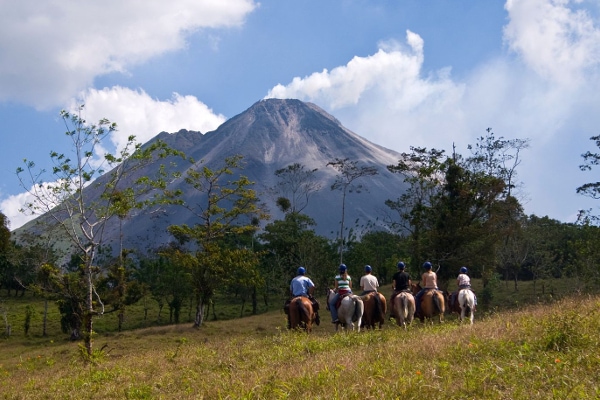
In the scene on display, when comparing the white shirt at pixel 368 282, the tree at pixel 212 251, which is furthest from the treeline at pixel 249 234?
the white shirt at pixel 368 282

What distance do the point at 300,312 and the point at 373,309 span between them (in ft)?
6.33

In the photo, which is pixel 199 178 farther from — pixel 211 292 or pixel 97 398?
pixel 97 398

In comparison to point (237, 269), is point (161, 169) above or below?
above

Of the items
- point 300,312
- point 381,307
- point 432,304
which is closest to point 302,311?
point 300,312

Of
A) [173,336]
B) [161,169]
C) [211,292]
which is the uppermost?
[161,169]

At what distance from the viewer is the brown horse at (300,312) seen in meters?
14.3

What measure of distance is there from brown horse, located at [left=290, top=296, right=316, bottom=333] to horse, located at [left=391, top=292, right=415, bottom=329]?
2.17 metres

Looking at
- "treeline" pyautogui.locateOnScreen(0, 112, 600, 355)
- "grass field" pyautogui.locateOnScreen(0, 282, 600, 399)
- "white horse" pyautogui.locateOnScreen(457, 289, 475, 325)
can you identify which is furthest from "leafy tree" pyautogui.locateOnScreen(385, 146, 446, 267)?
"grass field" pyautogui.locateOnScreen(0, 282, 600, 399)

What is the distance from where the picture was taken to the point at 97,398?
757 centimetres

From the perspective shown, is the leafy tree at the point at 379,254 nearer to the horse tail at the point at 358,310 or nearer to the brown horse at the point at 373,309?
the brown horse at the point at 373,309

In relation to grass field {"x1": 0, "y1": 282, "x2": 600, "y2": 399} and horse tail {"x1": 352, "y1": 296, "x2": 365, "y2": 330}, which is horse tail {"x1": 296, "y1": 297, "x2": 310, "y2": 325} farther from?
grass field {"x1": 0, "y1": 282, "x2": 600, "y2": 399}

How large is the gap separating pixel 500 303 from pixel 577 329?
24.6 m

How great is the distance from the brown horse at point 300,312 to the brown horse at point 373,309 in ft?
4.71

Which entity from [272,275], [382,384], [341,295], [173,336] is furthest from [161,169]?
[272,275]
